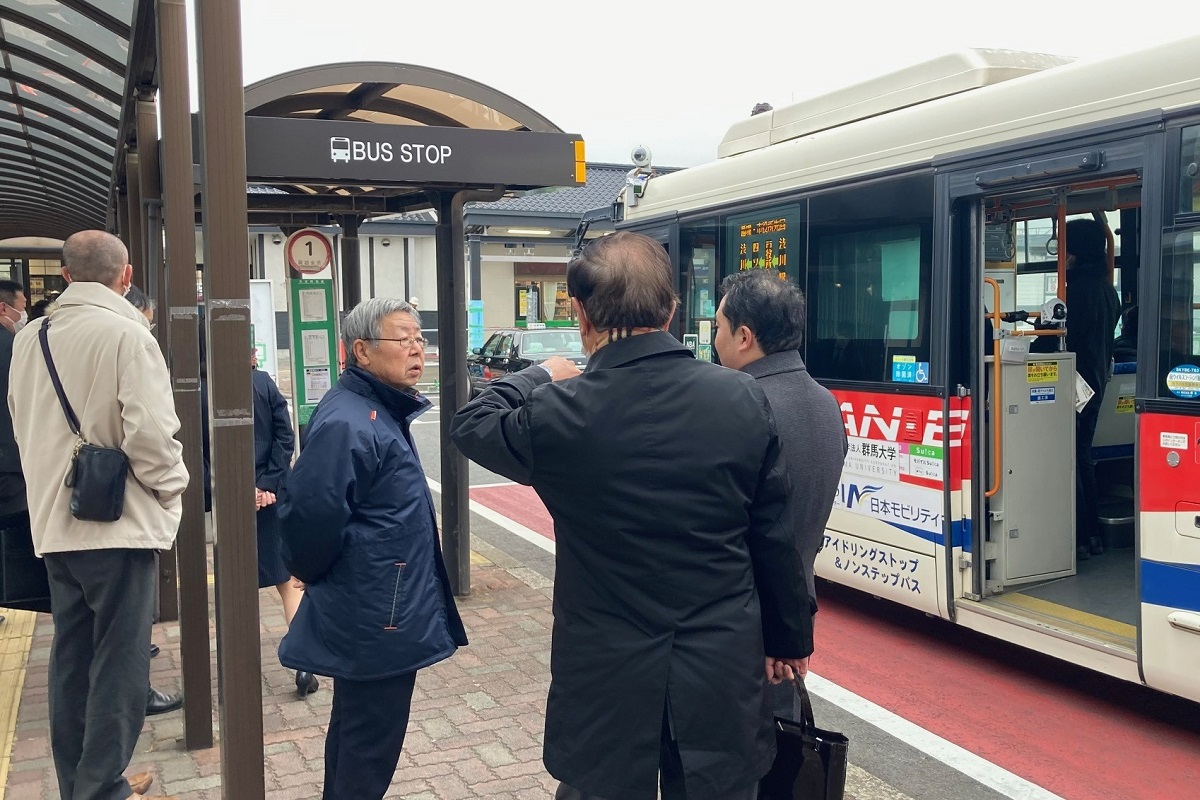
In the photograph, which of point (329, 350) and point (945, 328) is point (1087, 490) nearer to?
point (945, 328)

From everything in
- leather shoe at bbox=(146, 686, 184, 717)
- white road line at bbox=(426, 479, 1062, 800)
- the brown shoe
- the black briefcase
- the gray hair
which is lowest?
white road line at bbox=(426, 479, 1062, 800)

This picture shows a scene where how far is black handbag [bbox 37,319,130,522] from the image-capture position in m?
3.57

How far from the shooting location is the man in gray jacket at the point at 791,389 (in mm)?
3227

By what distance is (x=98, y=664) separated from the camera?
3680 mm

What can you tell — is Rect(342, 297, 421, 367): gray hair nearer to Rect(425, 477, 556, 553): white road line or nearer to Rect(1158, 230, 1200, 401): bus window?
Rect(1158, 230, 1200, 401): bus window

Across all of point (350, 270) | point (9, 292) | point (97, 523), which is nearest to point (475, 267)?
point (350, 270)

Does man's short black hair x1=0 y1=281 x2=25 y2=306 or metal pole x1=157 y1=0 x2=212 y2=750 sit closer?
metal pole x1=157 y1=0 x2=212 y2=750

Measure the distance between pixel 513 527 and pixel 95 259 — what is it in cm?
652

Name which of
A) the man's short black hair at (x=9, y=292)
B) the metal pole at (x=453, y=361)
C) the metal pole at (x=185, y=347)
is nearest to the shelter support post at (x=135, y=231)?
the man's short black hair at (x=9, y=292)

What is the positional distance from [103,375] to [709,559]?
7.73ft

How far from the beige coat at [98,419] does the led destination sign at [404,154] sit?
155cm

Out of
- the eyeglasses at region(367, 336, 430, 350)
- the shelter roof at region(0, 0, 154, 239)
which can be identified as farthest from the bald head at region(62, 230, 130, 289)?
the shelter roof at region(0, 0, 154, 239)

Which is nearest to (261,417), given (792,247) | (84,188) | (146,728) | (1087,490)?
(146,728)

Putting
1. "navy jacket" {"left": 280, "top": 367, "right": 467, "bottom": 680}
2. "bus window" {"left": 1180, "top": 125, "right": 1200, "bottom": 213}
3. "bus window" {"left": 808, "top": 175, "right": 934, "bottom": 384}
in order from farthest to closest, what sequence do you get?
"bus window" {"left": 808, "top": 175, "right": 934, "bottom": 384} < "bus window" {"left": 1180, "top": 125, "right": 1200, "bottom": 213} < "navy jacket" {"left": 280, "top": 367, "right": 467, "bottom": 680}
